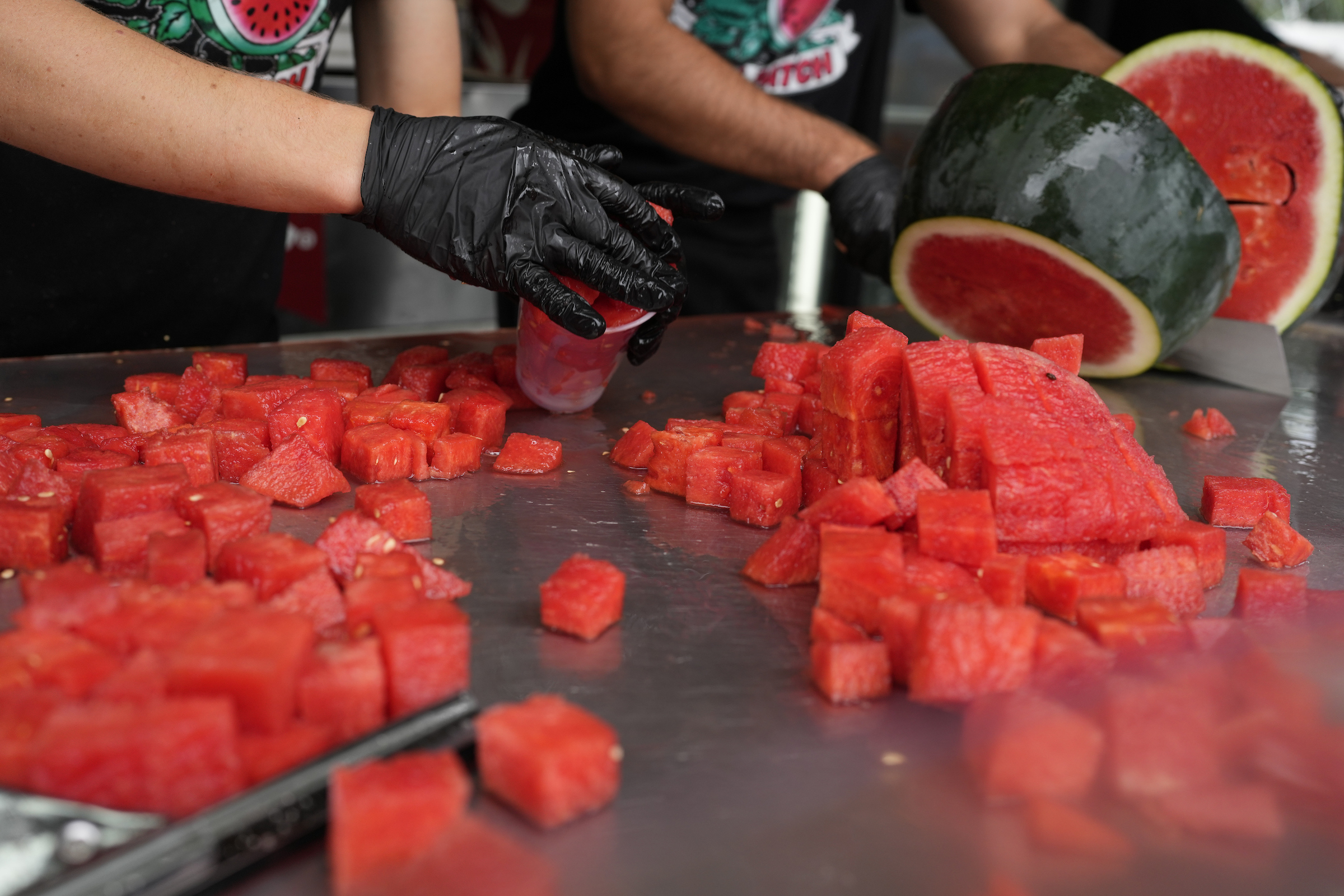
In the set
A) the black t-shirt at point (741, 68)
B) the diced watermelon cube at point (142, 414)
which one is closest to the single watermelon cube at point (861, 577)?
the diced watermelon cube at point (142, 414)

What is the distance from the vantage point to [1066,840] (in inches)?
35.5

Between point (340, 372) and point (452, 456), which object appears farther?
point (340, 372)

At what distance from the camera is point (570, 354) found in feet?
6.28

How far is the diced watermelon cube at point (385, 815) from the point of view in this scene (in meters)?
0.82

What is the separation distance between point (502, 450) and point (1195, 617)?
3.72ft

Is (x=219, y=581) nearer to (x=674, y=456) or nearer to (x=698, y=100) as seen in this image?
(x=674, y=456)

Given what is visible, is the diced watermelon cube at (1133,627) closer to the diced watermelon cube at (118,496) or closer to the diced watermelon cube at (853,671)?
the diced watermelon cube at (853,671)

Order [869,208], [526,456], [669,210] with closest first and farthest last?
[526,456], [669,210], [869,208]

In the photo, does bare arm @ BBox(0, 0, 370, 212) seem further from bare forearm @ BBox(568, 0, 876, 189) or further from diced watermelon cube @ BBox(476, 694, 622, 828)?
diced watermelon cube @ BBox(476, 694, 622, 828)

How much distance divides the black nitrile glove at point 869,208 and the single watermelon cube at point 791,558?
57.4 inches

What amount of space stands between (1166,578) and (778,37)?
2.65 m

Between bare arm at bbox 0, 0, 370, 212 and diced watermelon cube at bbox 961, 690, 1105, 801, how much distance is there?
4.79ft

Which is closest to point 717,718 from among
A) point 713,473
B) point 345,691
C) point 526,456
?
point 345,691

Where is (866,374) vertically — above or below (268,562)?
above
